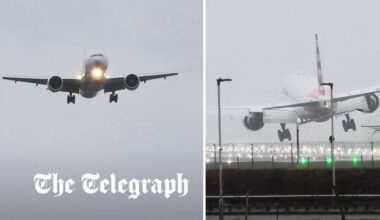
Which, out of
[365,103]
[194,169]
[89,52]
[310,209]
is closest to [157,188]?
[194,169]

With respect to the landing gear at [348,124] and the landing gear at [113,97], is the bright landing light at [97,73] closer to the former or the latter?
the landing gear at [113,97]

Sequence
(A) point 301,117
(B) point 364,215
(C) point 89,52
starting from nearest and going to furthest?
1. (C) point 89,52
2. (B) point 364,215
3. (A) point 301,117

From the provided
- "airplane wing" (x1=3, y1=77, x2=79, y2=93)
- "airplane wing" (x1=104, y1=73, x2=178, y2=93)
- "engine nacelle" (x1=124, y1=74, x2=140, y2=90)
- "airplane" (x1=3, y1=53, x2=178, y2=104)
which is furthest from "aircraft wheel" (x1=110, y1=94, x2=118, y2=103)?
"airplane wing" (x1=3, y1=77, x2=79, y2=93)

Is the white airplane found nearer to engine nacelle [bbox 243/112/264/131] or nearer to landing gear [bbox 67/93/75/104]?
engine nacelle [bbox 243/112/264/131]

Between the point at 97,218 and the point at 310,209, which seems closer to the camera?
the point at 97,218

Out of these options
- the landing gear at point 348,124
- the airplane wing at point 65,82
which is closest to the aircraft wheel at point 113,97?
the airplane wing at point 65,82

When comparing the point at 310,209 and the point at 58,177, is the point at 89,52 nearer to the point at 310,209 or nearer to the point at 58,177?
the point at 58,177

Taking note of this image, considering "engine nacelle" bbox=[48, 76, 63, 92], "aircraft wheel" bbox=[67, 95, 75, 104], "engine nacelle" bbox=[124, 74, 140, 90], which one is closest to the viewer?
"engine nacelle" bbox=[48, 76, 63, 92]

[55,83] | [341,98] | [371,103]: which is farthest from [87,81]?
[371,103]
